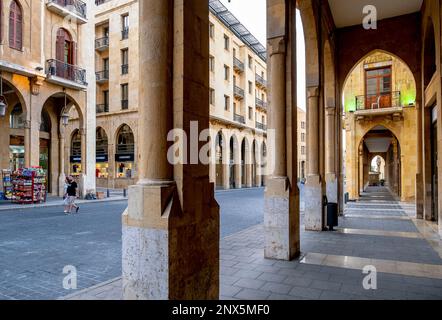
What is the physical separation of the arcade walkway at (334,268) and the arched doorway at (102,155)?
2417 cm

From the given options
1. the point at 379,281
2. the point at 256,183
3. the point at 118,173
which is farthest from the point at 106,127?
the point at 379,281

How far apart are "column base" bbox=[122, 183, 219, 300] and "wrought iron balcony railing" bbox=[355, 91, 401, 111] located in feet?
64.3

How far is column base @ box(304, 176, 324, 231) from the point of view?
9.69 meters

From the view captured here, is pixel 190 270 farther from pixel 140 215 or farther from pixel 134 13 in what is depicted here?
pixel 134 13

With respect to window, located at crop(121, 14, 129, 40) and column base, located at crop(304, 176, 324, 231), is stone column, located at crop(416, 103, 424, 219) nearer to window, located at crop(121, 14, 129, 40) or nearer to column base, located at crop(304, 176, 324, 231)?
column base, located at crop(304, 176, 324, 231)

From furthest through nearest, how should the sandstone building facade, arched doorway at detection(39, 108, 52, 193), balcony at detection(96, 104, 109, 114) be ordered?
balcony at detection(96, 104, 109, 114), arched doorway at detection(39, 108, 52, 193), the sandstone building facade

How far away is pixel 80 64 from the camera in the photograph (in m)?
21.2

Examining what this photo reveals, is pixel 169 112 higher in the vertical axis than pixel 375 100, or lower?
lower

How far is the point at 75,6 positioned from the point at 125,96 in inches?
370

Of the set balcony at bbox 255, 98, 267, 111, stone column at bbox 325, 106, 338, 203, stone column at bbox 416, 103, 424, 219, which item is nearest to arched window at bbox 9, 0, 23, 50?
stone column at bbox 325, 106, 338, 203

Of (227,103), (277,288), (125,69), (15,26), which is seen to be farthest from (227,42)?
(277,288)

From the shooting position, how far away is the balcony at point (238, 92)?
118 feet

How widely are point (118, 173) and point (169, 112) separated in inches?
1123

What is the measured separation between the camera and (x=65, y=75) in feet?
65.9
